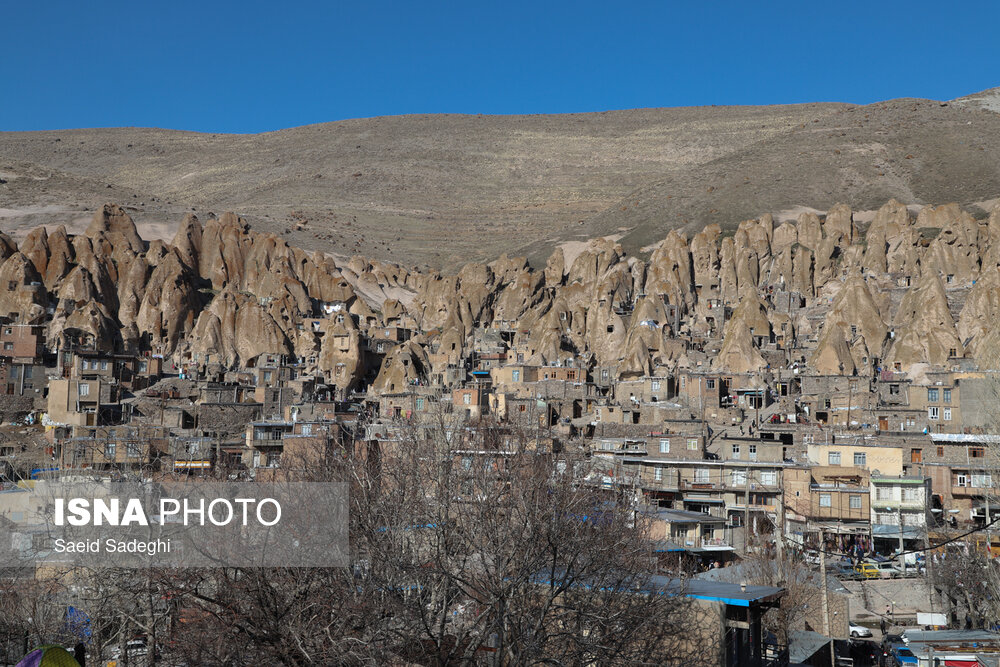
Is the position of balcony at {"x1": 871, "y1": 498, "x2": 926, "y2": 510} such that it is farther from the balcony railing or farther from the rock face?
the rock face

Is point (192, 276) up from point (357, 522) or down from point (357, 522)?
up

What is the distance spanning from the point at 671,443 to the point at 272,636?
112 ft

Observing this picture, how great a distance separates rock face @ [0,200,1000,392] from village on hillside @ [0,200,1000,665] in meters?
0.35

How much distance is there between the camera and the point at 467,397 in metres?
62.5

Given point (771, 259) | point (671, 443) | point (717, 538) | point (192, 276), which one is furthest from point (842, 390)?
point (192, 276)

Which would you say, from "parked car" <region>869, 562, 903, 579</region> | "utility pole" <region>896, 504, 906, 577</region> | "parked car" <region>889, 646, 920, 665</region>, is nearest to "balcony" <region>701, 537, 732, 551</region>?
"parked car" <region>869, 562, 903, 579</region>

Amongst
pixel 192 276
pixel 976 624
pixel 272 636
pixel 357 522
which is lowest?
pixel 976 624

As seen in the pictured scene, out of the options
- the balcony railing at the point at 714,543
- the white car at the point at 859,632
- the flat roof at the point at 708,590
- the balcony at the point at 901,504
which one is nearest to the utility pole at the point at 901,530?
the balcony at the point at 901,504

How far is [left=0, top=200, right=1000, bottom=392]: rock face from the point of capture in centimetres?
8369

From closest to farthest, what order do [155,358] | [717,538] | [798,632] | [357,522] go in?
[357,522]
[798,632]
[717,538]
[155,358]

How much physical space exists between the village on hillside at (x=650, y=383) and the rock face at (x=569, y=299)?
0.35 metres

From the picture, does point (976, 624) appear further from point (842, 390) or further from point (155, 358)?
point (155, 358)

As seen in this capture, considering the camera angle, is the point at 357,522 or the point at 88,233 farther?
the point at 88,233

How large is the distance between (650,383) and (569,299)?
1567 inches
